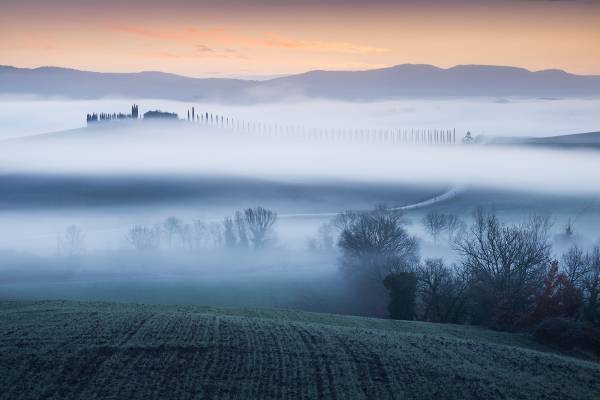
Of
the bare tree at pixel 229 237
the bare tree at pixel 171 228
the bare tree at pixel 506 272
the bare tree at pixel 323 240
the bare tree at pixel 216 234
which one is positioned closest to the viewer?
the bare tree at pixel 506 272

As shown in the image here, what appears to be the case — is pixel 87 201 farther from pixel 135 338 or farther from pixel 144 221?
Answer: pixel 135 338

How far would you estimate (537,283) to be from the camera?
7869 centimetres

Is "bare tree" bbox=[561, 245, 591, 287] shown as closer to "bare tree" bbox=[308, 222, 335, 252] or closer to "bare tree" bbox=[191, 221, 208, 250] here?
"bare tree" bbox=[308, 222, 335, 252]

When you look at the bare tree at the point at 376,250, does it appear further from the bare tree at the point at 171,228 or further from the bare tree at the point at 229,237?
the bare tree at the point at 171,228

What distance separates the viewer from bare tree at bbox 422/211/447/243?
143788 mm

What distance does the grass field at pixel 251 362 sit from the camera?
38625 millimetres

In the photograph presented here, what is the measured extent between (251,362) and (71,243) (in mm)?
93532

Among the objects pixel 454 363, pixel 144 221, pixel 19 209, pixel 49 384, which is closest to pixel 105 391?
pixel 49 384

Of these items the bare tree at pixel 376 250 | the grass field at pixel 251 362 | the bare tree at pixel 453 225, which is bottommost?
the bare tree at pixel 453 225

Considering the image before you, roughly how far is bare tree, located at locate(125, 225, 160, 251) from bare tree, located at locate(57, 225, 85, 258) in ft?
22.6

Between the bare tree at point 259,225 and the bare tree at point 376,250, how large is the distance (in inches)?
875

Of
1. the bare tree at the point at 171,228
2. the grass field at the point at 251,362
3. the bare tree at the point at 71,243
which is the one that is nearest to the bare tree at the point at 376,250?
the bare tree at the point at 71,243

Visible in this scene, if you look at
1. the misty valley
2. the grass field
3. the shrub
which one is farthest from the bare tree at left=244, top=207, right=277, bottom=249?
the grass field

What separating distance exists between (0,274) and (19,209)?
241 ft
